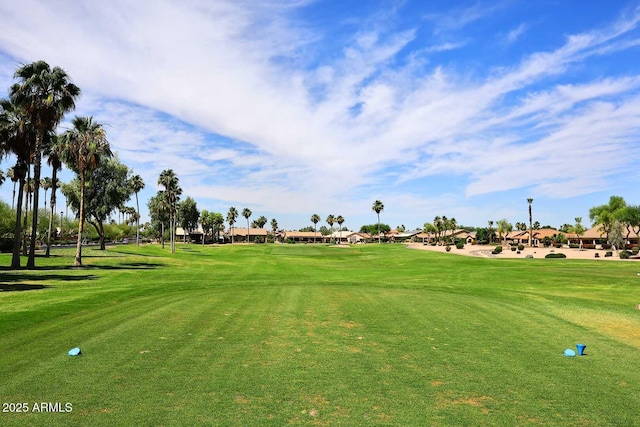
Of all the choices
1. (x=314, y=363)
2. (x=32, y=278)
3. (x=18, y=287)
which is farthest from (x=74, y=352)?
(x=32, y=278)

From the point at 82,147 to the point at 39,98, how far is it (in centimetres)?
595

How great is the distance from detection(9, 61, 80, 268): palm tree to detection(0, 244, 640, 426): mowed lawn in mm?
23202

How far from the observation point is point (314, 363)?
32.9 feet

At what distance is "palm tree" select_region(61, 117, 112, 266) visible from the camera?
41188 mm

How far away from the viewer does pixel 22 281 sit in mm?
26766

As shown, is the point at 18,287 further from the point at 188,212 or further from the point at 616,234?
the point at 188,212

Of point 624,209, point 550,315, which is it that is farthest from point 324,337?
point 624,209

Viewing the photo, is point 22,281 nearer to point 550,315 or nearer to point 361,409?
point 361,409

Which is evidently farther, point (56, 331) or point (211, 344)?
point (56, 331)

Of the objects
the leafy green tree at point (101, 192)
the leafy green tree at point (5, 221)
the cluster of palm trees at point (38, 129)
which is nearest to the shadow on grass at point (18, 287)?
the cluster of palm trees at point (38, 129)

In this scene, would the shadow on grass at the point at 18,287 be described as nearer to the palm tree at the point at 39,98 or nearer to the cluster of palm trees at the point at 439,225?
the palm tree at the point at 39,98

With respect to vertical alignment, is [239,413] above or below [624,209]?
below

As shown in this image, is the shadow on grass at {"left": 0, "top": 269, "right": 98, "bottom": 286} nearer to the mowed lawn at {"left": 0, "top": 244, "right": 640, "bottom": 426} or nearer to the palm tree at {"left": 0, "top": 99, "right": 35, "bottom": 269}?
the palm tree at {"left": 0, "top": 99, "right": 35, "bottom": 269}

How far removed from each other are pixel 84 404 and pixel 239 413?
2823mm
